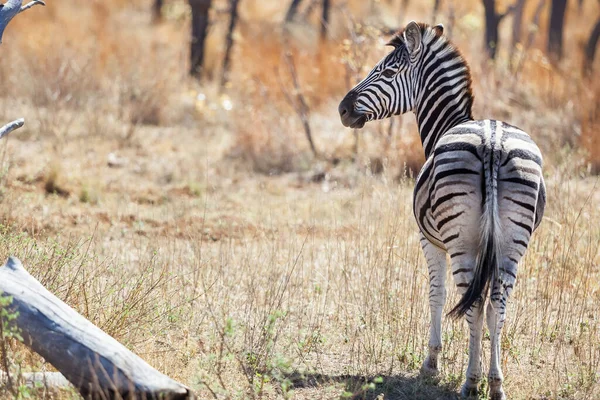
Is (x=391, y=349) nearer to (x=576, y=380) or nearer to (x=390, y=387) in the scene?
(x=390, y=387)

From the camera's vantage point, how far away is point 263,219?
26.1ft

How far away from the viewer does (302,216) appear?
841 centimetres

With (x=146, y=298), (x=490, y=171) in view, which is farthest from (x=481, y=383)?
(x=146, y=298)

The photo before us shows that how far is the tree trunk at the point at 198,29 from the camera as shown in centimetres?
1491

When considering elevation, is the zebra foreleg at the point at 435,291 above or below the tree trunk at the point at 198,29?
below

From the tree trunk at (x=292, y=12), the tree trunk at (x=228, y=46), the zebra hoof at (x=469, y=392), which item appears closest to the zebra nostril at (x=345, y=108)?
the zebra hoof at (x=469, y=392)

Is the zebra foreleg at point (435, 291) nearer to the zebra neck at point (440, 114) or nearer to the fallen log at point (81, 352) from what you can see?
the zebra neck at point (440, 114)

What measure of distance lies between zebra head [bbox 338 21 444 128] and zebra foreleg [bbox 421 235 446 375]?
96 centimetres

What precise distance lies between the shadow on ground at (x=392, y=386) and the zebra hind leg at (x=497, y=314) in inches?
13.0

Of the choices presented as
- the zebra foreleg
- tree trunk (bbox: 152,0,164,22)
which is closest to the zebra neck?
the zebra foreleg

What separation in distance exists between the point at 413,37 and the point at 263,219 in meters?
3.25

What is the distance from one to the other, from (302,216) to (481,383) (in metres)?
4.17

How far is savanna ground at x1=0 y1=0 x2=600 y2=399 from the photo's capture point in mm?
4742

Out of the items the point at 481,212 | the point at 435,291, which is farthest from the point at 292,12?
the point at 481,212
